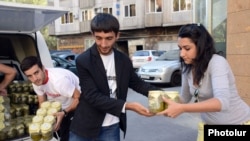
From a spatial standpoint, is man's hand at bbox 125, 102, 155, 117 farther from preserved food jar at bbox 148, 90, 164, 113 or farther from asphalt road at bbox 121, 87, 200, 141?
asphalt road at bbox 121, 87, 200, 141

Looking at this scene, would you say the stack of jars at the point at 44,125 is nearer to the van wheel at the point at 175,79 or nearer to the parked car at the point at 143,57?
the van wheel at the point at 175,79

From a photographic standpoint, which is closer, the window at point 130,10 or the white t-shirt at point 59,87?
the white t-shirt at point 59,87

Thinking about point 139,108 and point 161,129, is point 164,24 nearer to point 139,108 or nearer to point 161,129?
point 161,129

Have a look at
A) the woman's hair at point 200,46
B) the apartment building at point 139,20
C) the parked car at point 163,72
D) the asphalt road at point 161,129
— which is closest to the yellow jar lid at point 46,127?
the woman's hair at point 200,46

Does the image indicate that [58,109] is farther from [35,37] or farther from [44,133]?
[35,37]

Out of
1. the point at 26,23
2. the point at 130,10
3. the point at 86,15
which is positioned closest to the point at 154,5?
the point at 130,10

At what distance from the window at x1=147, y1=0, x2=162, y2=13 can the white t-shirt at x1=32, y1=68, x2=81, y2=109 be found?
936 inches

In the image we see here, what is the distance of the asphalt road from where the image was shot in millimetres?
5457

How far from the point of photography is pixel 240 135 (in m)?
2.15

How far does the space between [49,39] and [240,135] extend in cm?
3957

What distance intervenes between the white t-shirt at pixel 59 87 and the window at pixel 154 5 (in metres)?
23.8

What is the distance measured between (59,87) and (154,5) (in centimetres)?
2442

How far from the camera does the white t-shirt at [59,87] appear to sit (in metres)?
3.05

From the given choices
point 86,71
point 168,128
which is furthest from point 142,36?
point 86,71
